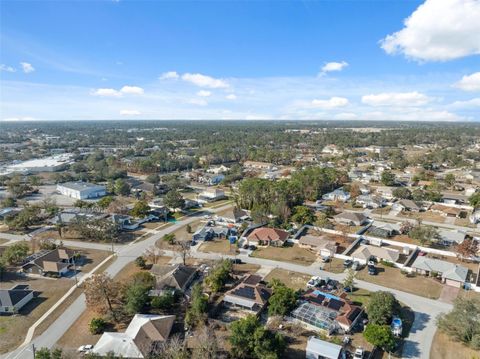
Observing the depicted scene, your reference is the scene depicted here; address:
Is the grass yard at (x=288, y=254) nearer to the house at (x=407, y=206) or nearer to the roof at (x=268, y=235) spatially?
the roof at (x=268, y=235)

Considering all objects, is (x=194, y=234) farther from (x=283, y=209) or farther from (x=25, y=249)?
(x=25, y=249)

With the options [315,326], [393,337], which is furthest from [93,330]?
[393,337]

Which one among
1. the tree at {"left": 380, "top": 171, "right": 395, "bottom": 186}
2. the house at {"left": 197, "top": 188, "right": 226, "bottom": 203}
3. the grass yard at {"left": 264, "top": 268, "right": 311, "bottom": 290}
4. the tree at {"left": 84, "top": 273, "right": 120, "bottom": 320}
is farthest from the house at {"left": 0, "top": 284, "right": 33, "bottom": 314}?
the tree at {"left": 380, "top": 171, "right": 395, "bottom": 186}

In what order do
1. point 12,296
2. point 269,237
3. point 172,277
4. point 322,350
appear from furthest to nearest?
point 269,237 → point 172,277 → point 12,296 → point 322,350

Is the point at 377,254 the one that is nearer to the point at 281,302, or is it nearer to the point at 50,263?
the point at 281,302

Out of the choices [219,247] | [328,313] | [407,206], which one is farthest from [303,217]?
[328,313]
